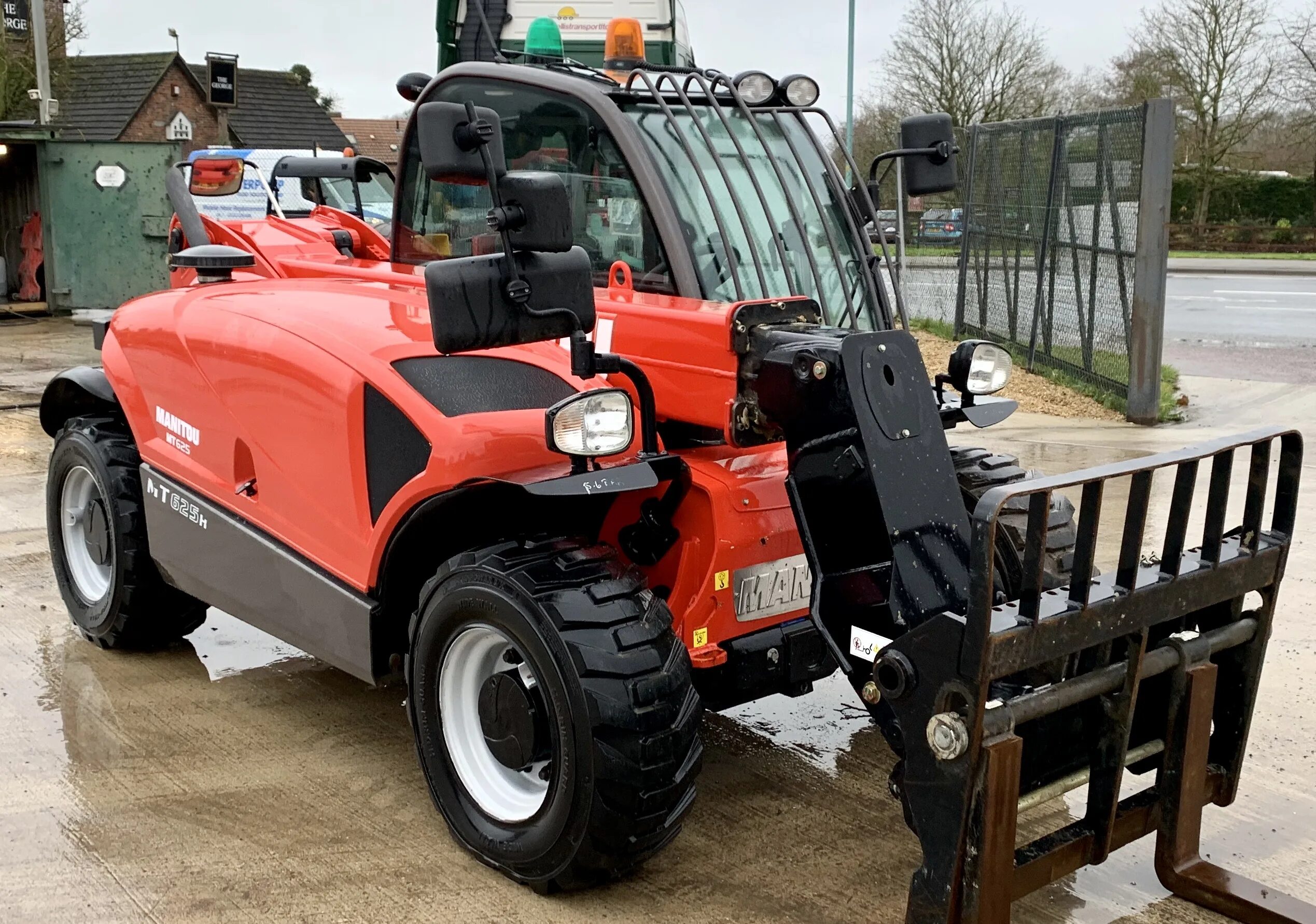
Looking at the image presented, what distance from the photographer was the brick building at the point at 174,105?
40500 mm

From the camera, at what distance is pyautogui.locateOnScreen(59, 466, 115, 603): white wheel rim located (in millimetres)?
5449

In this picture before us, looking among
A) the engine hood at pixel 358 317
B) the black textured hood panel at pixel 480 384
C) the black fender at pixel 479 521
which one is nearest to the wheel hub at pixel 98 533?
the engine hood at pixel 358 317

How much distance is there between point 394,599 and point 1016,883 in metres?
1.83

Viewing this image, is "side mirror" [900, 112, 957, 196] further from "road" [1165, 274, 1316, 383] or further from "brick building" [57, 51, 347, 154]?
"brick building" [57, 51, 347, 154]

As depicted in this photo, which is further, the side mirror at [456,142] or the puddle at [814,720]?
the puddle at [814,720]

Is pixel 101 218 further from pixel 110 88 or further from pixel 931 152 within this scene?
pixel 110 88

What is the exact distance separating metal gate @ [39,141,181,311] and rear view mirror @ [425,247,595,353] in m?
15.8

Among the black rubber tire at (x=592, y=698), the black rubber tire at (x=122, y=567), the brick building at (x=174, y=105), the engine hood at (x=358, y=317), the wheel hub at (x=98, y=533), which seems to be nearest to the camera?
the black rubber tire at (x=592, y=698)

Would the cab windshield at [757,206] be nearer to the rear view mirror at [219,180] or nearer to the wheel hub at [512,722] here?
the wheel hub at [512,722]

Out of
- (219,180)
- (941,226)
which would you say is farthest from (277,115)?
(219,180)

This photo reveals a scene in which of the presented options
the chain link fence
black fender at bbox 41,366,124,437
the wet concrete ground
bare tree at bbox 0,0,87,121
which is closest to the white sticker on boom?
the wet concrete ground

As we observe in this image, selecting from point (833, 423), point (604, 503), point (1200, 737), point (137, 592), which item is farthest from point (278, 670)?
point (1200, 737)

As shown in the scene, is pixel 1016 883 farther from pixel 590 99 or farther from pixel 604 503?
pixel 590 99

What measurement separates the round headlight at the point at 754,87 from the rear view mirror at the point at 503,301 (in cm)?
115
